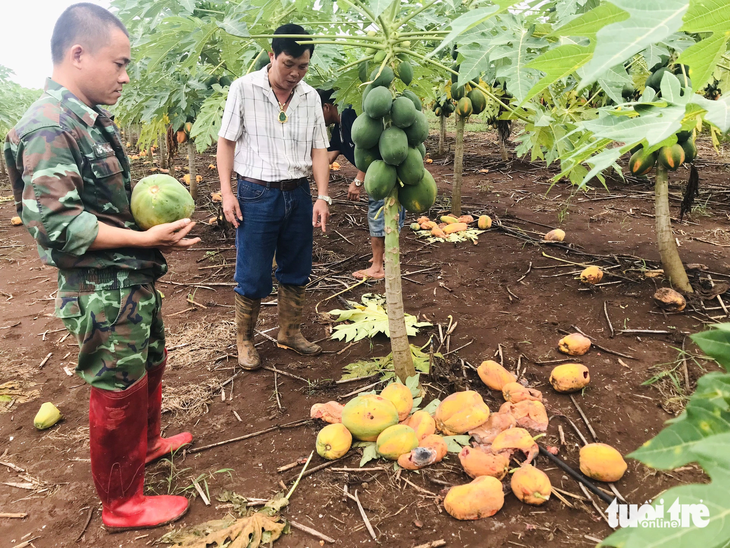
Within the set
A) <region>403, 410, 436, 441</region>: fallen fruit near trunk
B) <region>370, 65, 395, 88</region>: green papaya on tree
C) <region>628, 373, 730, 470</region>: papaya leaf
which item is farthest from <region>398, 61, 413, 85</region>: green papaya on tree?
<region>628, 373, 730, 470</region>: papaya leaf

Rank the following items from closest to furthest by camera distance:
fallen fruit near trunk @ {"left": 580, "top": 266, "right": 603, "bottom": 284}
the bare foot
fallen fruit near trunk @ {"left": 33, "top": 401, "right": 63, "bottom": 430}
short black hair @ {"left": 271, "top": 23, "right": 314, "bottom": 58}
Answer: short black hair @ {"left": 271, "top": 23, "right": 314, "bottom": 58}
fallen fruit near trunk @ {"left": 33, "top": 401, "right": 63, "bottom": 430}
fallen fruit near trunk @ {"left": 580, "top": 266, "right": 603, "bottom": 284}
the bare foot

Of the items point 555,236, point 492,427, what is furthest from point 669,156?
point 492,427

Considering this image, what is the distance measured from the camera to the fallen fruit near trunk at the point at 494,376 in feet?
8.98

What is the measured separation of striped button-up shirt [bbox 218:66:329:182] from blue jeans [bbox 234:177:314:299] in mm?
129

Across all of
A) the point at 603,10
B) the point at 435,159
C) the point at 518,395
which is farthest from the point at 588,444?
the point at 435,159

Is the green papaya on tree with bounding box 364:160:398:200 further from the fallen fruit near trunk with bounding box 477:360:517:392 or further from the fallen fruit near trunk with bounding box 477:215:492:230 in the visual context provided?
the fallen fruit near trunk with bounding box 477:215:492:230

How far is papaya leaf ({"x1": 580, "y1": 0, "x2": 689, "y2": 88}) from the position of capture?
0.72 metres

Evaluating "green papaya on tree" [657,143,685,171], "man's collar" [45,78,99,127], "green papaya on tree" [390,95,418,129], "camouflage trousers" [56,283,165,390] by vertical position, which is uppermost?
"man's collar" [45,78,99,127]

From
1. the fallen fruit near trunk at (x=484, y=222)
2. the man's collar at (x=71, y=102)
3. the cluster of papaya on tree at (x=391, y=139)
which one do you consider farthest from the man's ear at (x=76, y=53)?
the fallen fruit near trunk at (x=484, y=222)

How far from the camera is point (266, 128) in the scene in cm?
299

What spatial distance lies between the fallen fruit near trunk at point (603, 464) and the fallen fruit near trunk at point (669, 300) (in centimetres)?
189

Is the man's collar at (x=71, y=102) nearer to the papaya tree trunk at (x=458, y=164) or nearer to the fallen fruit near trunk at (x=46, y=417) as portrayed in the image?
the fallen fruit near trunk at (x=46, y=417)

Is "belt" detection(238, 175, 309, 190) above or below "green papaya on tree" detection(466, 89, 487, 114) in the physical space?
below

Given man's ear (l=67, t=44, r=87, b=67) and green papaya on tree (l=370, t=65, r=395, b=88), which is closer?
man's ear (l=67, t=44, r=87, b=67)
